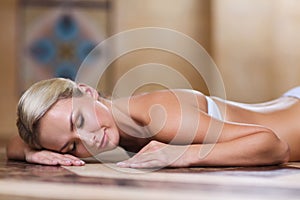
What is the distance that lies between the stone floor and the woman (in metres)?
0.06

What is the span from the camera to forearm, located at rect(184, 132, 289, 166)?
1920mm

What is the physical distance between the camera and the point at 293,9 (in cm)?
415

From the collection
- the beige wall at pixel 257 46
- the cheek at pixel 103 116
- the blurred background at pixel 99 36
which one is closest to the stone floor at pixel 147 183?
the cheek at pixel 103 116

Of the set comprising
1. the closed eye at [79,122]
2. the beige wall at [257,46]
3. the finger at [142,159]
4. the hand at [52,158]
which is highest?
the beige wall at [257,46]

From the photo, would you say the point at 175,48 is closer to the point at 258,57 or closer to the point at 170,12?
the point at 170,12

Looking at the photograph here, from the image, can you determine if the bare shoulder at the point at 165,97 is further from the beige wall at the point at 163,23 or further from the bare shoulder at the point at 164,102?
the beige wall at the point at 163,23

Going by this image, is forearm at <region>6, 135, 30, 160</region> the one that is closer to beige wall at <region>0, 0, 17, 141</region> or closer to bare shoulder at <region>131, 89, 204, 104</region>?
bare shoulder at <region>131, 89, 204, 104</region>

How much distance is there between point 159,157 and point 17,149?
0.66m

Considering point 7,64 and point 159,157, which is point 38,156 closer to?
point 159,157

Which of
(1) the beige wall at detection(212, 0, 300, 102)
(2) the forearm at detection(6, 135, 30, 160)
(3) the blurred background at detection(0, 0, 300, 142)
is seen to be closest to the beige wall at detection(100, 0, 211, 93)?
(3) the blurred background at detection(0, 0, 300, 142)

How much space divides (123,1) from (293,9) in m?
1.63

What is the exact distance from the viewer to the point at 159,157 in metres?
1.90

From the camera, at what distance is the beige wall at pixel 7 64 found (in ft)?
17.3

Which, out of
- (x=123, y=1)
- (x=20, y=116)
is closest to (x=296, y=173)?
(x=20, y=116)
